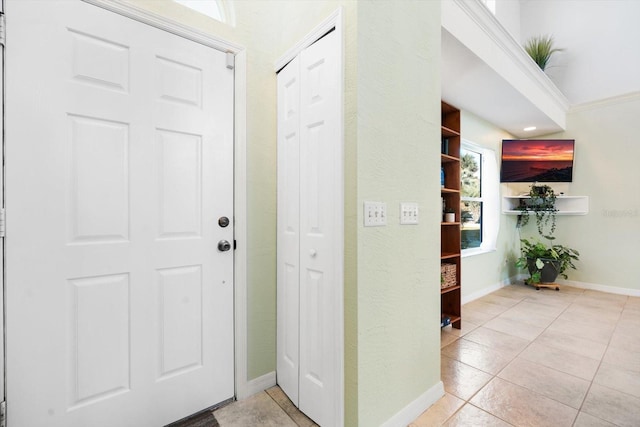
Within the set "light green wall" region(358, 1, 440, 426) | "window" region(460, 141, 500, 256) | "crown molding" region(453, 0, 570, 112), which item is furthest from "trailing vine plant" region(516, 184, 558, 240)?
"light green wall" region(358, 1, 440, 426)

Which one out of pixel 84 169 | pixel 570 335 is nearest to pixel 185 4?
pixel 84 169

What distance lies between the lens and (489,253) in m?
4.07

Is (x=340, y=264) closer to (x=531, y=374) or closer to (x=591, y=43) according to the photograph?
(x=531, y=374)

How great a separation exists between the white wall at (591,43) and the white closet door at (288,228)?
5025 mm

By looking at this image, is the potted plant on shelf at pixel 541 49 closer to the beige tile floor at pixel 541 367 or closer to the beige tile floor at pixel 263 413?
the beige tile floor at pixel 541 367

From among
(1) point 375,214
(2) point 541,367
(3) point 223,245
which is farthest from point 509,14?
(3) point 223,245

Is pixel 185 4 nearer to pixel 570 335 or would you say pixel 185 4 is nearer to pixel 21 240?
pixel 21 240

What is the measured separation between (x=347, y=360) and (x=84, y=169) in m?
1.52

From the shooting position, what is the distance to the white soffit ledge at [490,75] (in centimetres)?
223

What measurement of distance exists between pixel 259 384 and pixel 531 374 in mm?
1901

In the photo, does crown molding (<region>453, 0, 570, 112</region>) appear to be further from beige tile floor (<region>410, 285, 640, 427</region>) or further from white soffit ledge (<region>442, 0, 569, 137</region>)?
beige tile floor (<region>410, 285, 640, 427</region>)

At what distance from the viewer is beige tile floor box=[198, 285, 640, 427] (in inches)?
62.4

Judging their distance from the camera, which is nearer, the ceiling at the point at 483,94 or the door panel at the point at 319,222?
the door panel at the point at 319,222

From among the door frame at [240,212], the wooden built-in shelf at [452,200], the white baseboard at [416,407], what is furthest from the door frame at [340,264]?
the wooden built-in shelf at [452,200]
